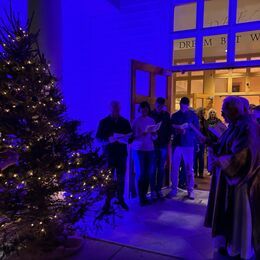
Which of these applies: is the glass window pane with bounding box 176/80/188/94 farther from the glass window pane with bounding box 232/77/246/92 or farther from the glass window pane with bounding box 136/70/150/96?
the glass window pane with bounding box 136/70/150/96

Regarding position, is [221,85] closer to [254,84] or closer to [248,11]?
[254,84]

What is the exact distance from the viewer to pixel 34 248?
3330 millimetres

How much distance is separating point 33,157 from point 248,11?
5.02 m

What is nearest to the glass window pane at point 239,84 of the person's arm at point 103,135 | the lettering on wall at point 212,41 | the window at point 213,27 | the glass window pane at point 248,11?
the lettering on wall at point 212,41

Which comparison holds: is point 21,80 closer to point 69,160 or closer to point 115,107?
point 69,160

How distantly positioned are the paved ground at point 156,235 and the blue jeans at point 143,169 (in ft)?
0.90

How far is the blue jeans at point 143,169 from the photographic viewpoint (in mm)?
5195

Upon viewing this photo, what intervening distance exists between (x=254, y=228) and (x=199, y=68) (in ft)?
10.2

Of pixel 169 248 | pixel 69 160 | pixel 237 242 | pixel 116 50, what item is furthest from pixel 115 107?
pixel 237 242

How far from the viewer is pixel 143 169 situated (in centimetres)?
520

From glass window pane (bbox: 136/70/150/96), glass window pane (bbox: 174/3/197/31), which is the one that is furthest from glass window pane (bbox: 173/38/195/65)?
glass window pane (bbox: 136/70/150/96)

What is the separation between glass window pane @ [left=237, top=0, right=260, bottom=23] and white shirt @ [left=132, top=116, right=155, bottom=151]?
2.36 meters

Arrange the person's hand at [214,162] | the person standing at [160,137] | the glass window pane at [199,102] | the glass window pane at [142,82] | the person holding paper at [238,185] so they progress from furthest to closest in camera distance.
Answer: the glass window pane at [199,102]
the glass window pane at [142,82]
the person standing at [160,137]
the person's hand at [214,162]
the person holding paper at [238,185]

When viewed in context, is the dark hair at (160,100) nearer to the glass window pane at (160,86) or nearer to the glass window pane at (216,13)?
the glass window pane at (160,86)
